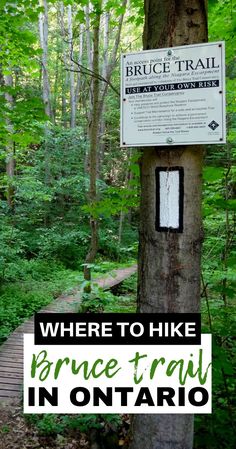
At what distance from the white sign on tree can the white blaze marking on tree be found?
15 centimetres

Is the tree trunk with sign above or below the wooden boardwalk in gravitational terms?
above

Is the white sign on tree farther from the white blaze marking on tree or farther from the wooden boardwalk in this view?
the wooden boardwalk

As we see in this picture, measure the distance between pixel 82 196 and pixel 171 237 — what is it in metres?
11.5

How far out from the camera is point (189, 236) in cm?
171

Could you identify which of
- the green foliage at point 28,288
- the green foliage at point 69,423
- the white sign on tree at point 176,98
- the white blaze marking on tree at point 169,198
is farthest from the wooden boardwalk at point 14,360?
the white sign on tree at point 176,98

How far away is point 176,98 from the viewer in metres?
1.68

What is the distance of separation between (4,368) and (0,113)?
3527 mm

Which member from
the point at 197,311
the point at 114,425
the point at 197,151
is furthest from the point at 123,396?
the point at 114,425

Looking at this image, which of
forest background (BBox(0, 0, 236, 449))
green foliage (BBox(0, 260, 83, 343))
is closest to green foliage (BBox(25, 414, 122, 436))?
forest background (BBox(0, 0, 236, 449))

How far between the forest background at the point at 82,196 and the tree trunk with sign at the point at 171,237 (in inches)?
31.0

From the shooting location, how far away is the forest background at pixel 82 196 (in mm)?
3205

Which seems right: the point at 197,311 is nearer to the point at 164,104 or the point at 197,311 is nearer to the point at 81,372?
the point at 81,372

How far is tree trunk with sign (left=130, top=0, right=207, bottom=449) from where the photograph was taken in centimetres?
168

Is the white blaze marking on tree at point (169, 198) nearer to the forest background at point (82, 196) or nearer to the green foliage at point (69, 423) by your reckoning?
the forest background at point (82, 196)
